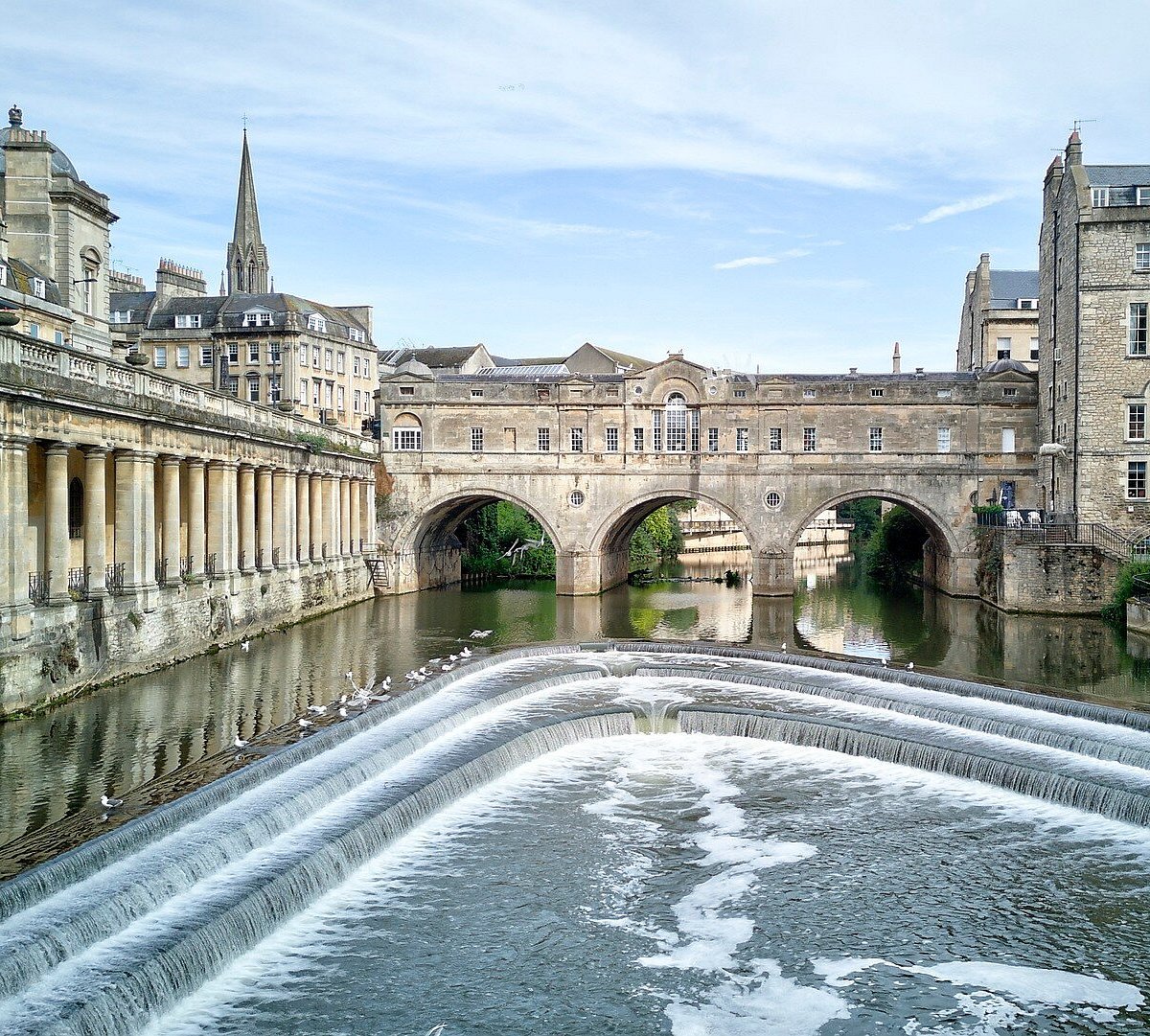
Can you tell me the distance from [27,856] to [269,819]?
2736 mm

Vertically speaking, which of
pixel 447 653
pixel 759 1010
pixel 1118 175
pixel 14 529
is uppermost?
pixel 1118 175

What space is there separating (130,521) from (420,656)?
26.0 ft

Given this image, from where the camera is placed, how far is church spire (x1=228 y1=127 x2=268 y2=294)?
7150 cm

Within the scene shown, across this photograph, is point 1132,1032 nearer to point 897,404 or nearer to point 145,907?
point 145,907

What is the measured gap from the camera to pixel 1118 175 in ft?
126

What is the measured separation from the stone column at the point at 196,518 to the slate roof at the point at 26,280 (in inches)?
372

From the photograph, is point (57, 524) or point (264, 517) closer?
point (57, 524)

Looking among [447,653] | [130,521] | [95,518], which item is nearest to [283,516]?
[447,653]

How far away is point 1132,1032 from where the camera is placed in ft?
32.3

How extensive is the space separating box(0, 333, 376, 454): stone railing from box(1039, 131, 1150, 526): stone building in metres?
26.3

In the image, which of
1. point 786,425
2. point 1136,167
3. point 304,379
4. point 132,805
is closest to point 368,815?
point 132,805

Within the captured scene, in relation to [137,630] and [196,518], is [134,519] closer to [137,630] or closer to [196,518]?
[137,630]

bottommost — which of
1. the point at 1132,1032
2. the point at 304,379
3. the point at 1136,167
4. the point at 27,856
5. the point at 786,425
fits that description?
the point at 1132,1032

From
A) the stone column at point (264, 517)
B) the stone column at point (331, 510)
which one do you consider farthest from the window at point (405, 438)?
the stone column at point (264, 517)
